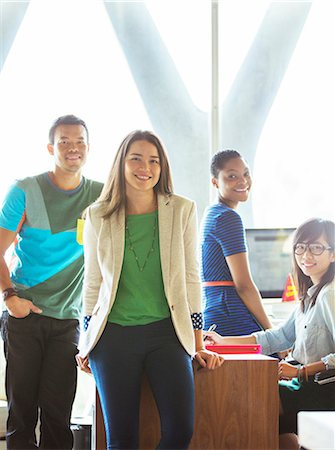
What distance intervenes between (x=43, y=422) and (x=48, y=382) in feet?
0.58

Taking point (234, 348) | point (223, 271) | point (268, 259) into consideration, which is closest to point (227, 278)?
point (223, 271)

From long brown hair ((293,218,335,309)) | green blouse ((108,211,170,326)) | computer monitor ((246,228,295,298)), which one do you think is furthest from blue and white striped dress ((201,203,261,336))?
computer monitor ((246,228,295,298))

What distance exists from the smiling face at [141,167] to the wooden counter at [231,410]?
27.1 inches

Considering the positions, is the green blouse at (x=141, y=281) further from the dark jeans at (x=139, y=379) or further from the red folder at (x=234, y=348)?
the red folder at (x=234, y=348)

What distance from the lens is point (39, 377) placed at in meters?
A: 2.92

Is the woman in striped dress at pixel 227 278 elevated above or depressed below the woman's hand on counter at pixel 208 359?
above

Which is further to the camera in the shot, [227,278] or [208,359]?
[227,278]

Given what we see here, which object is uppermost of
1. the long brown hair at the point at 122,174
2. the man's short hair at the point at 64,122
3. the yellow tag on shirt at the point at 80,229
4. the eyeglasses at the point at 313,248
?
the man's short hair at the point at 64,122

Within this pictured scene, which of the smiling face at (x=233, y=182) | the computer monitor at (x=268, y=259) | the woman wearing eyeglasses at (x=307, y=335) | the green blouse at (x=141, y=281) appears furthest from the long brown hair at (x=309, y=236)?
the computer monitor at (x=268, y=259)

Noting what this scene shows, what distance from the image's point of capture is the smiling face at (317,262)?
285 cm

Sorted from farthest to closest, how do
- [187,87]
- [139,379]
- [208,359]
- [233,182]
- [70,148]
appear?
1. [187,87]
2. [233,182]
3. [70,148]
4. [208,359]
5. [139,379]

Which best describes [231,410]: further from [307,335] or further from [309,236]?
[309,236]

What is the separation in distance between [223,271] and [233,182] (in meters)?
0.41

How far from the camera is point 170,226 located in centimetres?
253
